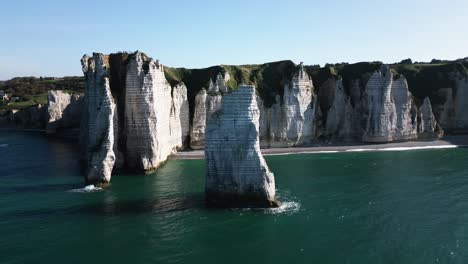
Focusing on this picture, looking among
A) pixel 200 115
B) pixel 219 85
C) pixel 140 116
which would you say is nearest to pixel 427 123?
pixel 219 85

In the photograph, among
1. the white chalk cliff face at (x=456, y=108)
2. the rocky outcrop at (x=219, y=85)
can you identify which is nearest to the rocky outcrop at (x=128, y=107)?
the rocky outcrop at (x=219, y=85)

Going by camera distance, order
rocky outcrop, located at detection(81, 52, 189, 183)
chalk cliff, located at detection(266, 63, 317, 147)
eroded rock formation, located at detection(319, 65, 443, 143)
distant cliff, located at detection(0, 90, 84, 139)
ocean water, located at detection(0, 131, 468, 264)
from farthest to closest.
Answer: distant cliff, located at detection(0, 90, 84, 139)
eroded rock formation, located at detection(319, 65, 443, 143)
chalk cliff, located at detection(266, 63, 317, 147)
rocky outcrop, located at detection(81, 52, 189, 183)
ocean water, located at detection(0, 131, 468, 264)

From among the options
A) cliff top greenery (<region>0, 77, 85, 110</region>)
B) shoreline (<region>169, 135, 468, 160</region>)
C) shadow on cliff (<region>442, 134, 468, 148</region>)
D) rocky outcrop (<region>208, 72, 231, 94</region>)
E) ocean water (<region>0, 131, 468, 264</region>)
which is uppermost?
cliff top greenery (<region>0, 77, 85, 110</region>)

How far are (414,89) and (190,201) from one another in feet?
204

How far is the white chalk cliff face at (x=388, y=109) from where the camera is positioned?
75.1 m

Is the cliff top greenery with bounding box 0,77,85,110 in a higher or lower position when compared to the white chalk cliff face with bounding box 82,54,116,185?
higher

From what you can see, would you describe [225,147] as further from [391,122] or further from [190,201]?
[391,122]

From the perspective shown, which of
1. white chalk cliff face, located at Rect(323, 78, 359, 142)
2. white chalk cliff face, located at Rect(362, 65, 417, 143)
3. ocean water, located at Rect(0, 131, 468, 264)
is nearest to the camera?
ocean water, located at Rect(0, 131, 468, 264)

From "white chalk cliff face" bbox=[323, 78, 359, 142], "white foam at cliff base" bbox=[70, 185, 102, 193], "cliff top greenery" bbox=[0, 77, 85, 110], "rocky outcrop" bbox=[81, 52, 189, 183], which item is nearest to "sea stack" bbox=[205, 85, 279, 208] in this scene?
"white foam at cliff base" bbox=[70, 185, 102, 193]

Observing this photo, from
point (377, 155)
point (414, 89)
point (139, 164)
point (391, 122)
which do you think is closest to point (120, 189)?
point (139, 164)

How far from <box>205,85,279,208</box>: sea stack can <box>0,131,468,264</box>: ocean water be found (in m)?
1.59

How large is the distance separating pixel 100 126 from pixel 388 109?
51.3m

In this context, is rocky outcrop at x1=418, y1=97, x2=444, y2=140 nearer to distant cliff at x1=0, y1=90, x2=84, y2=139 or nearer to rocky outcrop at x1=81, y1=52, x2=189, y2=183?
rocky outcrop at x1=81, y1=52, x2=189, y2=183

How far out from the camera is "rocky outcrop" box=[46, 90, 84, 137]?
116m
